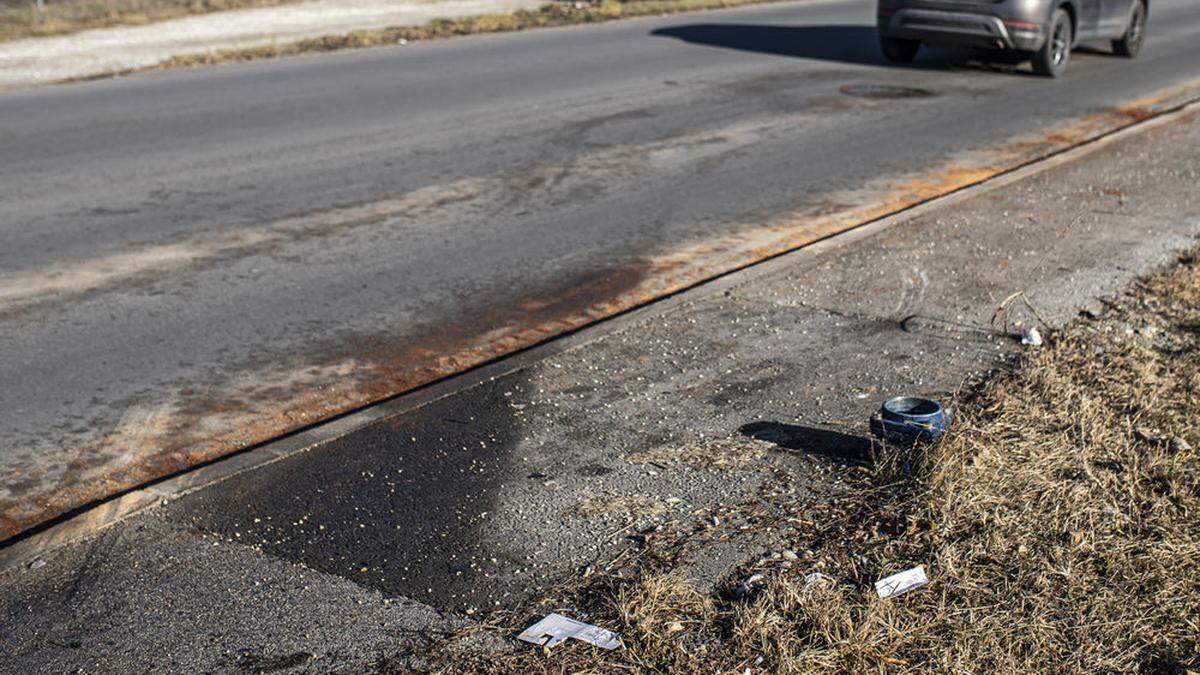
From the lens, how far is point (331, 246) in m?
7.86

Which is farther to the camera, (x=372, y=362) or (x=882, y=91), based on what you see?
(x=882, y=91)

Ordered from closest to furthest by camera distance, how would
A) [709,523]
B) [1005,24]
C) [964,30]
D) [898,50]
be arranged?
[709,523]
[1005,24]
[964,30]
[898,50]

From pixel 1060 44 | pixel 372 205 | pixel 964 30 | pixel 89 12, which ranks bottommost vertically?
pixel 372 205

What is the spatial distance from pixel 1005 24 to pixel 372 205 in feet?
28.2

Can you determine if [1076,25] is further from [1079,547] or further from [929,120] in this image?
[1079,547]

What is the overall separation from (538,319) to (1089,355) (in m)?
2.56

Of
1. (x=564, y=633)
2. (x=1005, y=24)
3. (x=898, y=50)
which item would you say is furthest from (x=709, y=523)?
(x=898, y=50)

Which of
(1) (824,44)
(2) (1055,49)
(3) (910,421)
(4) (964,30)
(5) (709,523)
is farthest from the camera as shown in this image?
(1) (824,44)

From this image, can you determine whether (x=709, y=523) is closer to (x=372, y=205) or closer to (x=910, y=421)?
(x=910, y=421)

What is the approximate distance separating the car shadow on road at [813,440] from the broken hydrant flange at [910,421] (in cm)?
10

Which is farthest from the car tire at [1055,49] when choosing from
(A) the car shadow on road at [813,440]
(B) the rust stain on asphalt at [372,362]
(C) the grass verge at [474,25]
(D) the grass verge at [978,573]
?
(A) the car shadow on road at [813,440]

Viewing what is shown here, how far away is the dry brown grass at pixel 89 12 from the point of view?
20.4m

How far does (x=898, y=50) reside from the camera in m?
16.5

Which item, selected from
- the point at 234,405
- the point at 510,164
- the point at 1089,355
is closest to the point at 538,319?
the point at 234,405
